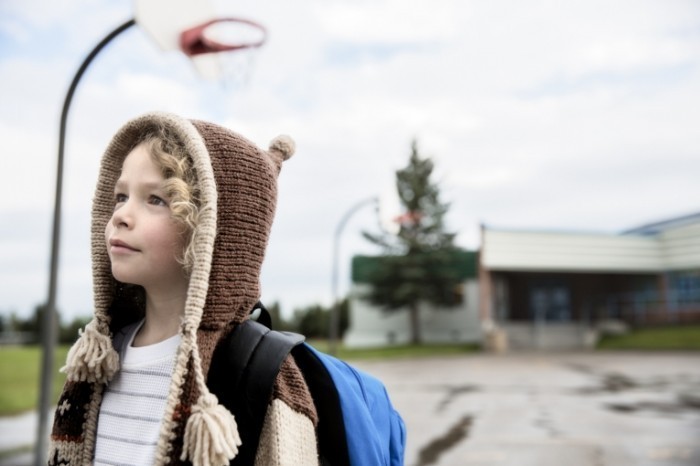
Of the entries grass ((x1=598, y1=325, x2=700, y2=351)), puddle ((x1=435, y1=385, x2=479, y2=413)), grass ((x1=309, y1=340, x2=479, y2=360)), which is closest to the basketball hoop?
puddle ((x1=435, y1=385, x2=479, y2=413))

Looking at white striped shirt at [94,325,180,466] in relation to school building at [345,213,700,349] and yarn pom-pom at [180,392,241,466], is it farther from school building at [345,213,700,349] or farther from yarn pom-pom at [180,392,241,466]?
school building at [345,213,700,349]

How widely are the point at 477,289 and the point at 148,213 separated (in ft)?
119

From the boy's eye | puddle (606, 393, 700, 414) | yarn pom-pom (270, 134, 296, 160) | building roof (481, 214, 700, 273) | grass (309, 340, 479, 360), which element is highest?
building roof (481, 214, 700, 273)

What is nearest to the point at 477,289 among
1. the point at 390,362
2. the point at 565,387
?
the point at 390,362

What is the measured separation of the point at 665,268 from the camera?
1378 inches

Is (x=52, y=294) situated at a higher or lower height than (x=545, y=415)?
higher

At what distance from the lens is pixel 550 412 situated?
12.2 meters

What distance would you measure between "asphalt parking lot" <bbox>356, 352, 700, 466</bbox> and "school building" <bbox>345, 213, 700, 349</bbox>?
36.8 ft

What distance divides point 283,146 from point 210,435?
76cm

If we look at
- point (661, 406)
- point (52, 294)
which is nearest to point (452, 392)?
point (661, 406)

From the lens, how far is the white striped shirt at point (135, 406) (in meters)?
1.53

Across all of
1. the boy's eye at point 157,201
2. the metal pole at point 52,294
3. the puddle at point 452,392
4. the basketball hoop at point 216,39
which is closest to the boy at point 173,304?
the boy's eye at point 157,201

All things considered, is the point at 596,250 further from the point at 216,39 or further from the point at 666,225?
the point at 216,39

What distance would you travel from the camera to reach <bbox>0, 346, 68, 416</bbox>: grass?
1231cm
